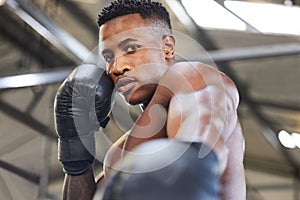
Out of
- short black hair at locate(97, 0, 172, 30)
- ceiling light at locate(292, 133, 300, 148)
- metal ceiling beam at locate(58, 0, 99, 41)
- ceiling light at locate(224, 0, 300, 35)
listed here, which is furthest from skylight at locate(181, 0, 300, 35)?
short black hair at locate(97, 0, 172, 30)

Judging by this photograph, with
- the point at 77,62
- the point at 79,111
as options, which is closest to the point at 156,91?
the point at 79,111

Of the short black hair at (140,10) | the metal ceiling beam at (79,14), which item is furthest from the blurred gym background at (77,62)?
the short black hair at (140,10)

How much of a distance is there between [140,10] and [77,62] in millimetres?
1529

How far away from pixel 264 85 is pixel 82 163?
1.99 metres

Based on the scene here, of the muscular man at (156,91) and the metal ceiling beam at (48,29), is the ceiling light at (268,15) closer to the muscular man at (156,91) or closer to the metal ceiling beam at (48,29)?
the metal ceiling beam at (48,29)

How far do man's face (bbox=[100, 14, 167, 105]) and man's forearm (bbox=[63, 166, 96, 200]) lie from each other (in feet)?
0.68

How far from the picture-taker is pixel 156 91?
4.16 feet

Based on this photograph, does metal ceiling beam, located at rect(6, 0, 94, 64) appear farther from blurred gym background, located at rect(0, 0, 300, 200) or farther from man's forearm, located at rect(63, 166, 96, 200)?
man's forearm, located at rect(63, 166, 96, 200)

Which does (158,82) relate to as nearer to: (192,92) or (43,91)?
(192,92)

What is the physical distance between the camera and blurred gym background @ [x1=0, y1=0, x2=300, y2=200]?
253 centimetres

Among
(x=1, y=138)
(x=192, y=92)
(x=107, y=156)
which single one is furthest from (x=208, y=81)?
(x=1, y=138)

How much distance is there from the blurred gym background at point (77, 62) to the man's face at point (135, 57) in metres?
1.14

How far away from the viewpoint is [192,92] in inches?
46.8

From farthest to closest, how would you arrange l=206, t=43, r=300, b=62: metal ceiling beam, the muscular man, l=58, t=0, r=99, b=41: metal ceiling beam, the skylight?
l=58, t=0, r=99, b=41: metal ceiling beam, l=206, t=43, r=300, b=62: metal ceiling beam, the skylight, the muscular man
